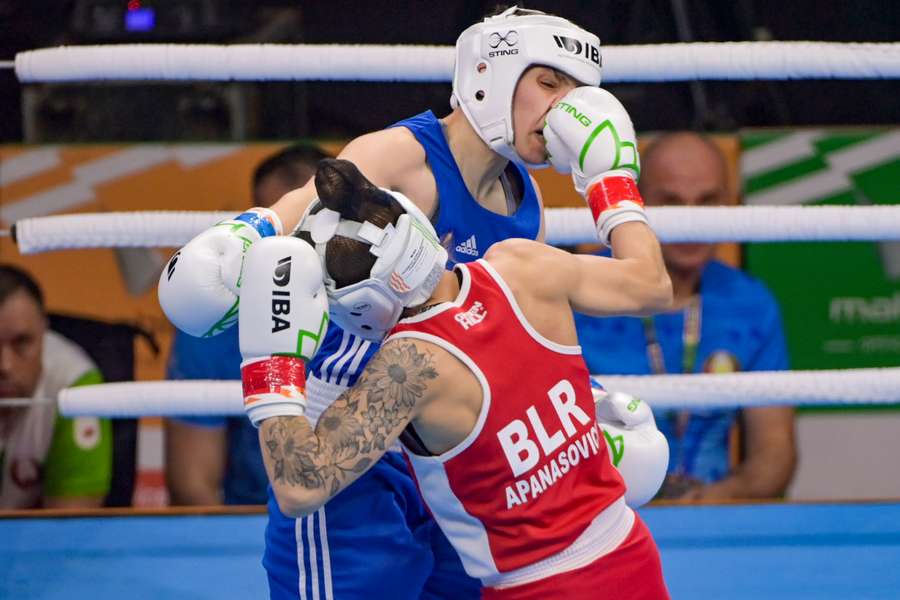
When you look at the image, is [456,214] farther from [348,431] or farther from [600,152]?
[348,431]

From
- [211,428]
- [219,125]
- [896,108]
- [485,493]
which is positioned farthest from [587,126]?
[896,108]

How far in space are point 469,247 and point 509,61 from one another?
35 cm

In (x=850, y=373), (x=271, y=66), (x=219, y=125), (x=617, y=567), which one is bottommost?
(x=617, y=567)

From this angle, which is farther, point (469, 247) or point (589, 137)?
point (469, 247)

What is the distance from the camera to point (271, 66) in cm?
333

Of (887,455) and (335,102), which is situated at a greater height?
(335,102)

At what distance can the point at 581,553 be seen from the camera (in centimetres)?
205

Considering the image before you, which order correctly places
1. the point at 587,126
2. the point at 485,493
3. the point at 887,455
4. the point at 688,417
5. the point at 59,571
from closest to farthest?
1. the point at 485,493
2. the point at 587,126
3. the point at 59,571
4. the point at 688,417
5. the point at 887,455

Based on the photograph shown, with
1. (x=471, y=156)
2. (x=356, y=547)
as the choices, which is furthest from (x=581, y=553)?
(x=471, y=156)

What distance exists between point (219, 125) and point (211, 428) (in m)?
1.05

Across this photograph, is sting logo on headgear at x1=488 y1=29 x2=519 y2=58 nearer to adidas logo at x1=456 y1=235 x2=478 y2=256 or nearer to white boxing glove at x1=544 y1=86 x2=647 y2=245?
white boxing glove at x1=544 y1=86 x2=647 y2=245

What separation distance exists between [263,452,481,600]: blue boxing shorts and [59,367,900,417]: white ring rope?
1.03 m

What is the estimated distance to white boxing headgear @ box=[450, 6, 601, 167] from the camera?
244 cm

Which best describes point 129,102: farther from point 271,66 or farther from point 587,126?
point 587,126
